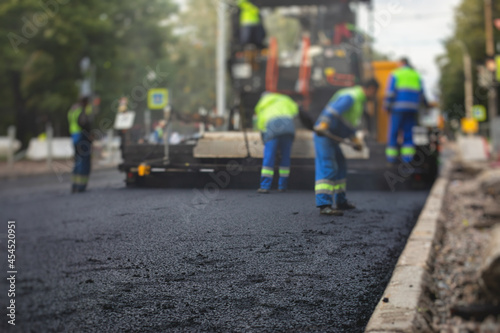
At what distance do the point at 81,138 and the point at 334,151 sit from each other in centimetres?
77

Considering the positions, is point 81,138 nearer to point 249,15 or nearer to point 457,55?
point 457,55

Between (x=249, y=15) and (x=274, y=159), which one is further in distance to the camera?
(x=249, y=15)

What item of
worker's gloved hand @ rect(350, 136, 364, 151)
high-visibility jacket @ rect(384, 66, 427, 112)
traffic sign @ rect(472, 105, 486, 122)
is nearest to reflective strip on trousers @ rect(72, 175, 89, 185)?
worker's gloved hand @ rect(350, 136, 364, 151)

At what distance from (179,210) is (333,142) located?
576 mm

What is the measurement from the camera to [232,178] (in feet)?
5.17

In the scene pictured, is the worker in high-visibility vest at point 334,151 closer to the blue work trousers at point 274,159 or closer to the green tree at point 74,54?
the blue work trousers at point 274,159

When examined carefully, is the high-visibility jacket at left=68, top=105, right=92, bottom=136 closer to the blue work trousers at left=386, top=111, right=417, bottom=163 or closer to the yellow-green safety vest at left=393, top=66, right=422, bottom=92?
the blue work trousers at left=386, top=111, right=417, bottom=163

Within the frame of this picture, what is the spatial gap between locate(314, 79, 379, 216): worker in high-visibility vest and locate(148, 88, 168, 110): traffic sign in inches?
18.6

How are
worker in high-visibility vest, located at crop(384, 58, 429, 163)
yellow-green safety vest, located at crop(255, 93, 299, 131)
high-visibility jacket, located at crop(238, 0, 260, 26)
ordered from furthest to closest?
worker in high-visibility vest, located at crop(384, 58, 429, 163) → high-visibility jacket, located at crop(238, 0, 260, 26) → yellow-green safety vest, located at crop(255, 93, 299, 131)

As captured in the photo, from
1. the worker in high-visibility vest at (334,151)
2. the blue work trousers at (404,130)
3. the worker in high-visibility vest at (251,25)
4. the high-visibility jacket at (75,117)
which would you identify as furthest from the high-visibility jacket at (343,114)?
the blue work trousers at (404,130)

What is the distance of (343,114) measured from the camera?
1939 mm

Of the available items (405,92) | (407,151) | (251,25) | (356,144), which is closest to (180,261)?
(356,144)

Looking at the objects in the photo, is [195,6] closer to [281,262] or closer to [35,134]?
[35,134]

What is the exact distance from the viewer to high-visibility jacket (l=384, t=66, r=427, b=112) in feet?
18.9
